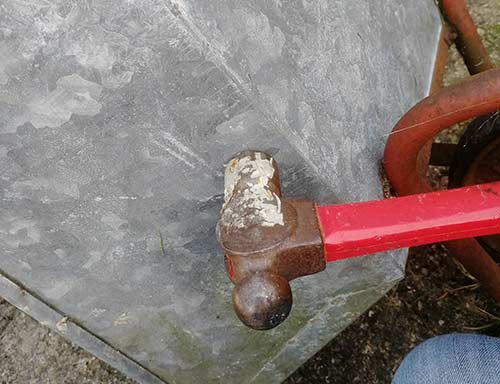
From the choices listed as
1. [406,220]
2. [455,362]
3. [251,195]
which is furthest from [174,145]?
[455,362]

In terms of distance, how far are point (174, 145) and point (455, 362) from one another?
0.58 meters

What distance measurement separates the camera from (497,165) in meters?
1.32

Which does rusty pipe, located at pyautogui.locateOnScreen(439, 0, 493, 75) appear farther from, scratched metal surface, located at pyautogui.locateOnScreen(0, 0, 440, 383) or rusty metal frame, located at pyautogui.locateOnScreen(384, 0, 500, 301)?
scratched metal surface, located at pyautogui.locateOnScreen(0, 0, 440, 383)

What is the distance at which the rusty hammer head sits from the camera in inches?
31.6

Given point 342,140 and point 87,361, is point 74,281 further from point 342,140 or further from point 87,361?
point 87,361

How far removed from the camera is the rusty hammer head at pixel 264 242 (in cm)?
80

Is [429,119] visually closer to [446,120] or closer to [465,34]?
[446,120]

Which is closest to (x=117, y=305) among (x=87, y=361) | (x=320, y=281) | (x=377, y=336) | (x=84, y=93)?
(x=320, y=281)

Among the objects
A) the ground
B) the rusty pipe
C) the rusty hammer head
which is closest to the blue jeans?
the rusty hammer head

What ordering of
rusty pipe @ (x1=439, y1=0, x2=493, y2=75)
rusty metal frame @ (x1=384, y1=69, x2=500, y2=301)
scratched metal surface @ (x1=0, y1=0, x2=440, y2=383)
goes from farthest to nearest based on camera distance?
1. rusty pipe @ (x1=439, y1=0, x2=493, y2=75)
2. rusty metal frame @ (x1=384, y1=69, x2=500, y2=301)
3. scratched metal surface @ (x1=0, y1=0, x2=440, y2=383)

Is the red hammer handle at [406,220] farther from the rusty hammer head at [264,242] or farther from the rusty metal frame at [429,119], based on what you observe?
the rusty metal frame at [429,119]

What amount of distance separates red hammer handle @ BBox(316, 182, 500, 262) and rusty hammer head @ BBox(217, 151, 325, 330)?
3 cm

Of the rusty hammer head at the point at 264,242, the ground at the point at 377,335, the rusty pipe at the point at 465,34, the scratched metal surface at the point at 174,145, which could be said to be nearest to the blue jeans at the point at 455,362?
the scratched metal surface at the point at 174,145

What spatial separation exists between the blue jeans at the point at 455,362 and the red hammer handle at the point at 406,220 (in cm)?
26
